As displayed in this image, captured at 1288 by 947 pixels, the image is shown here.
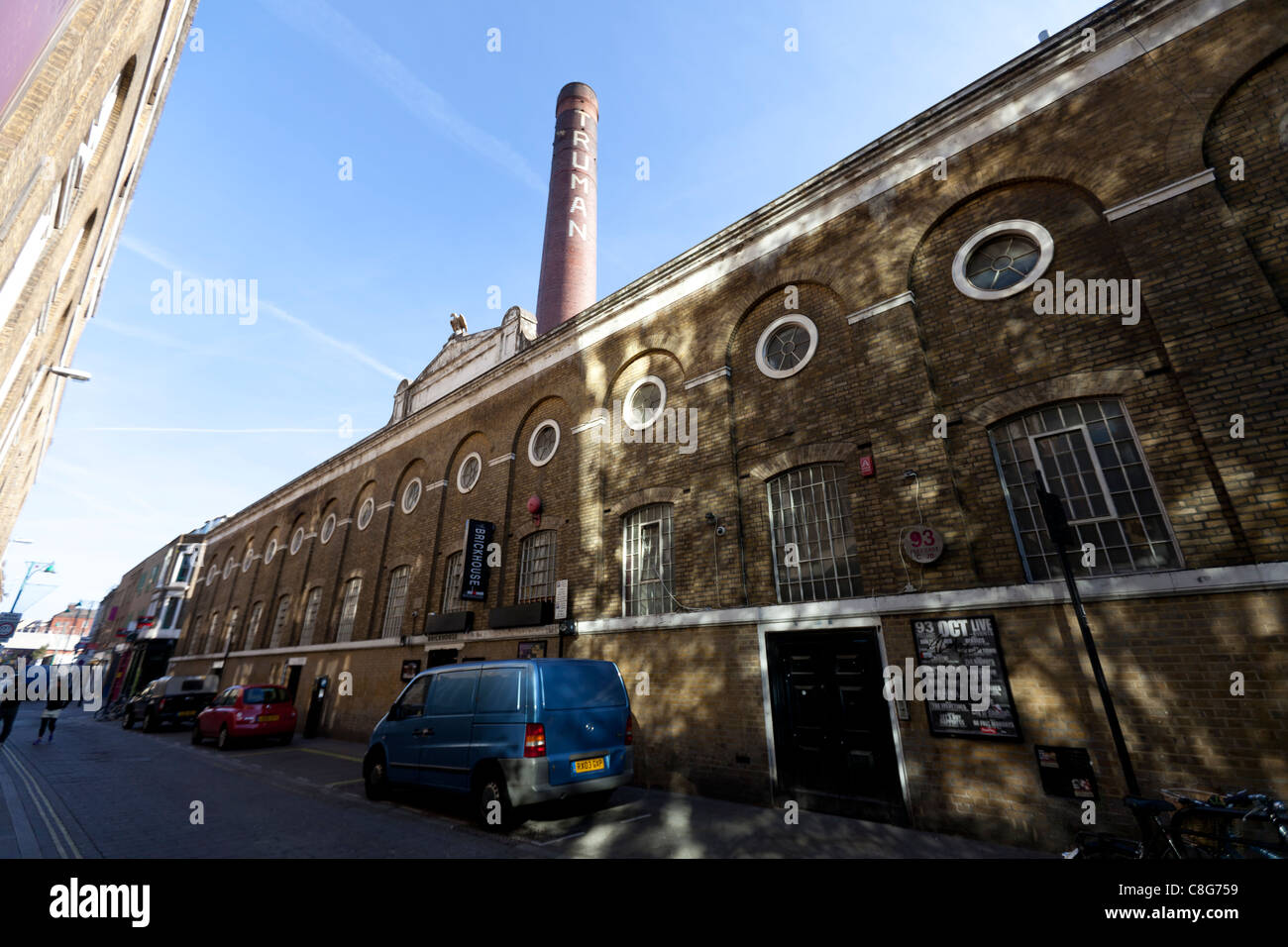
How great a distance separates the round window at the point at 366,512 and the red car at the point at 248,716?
20.9ft

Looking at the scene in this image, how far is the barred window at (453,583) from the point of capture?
14.9 m

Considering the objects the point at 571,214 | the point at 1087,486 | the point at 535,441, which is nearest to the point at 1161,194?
the point at 1087,486

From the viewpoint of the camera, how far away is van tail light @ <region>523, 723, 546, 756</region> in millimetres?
5805

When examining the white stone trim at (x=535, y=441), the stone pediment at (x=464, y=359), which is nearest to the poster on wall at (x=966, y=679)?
the white stone trim at (x=535, y=441)

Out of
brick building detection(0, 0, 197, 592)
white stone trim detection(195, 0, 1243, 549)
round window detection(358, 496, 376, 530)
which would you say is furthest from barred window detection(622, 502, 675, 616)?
round window detection(358, 496, 376, 530)

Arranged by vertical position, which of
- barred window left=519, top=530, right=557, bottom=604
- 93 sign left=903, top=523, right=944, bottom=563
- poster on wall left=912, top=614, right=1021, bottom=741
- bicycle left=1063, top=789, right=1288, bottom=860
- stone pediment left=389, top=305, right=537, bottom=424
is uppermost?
stone pediment left=389, top=305, right=537, bottom=424

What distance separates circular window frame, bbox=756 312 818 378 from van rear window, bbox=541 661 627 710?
585 cm

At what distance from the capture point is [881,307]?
8.33m

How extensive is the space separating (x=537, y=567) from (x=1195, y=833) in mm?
11248

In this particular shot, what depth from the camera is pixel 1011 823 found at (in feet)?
18.9

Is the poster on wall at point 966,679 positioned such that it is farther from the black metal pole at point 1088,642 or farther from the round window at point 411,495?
the round window at point 411,495

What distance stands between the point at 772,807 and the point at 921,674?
2.90 metres

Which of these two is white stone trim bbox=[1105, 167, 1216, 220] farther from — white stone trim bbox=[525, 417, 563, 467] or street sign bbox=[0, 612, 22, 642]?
street sign bbox=[0, 612, 22, 642]
